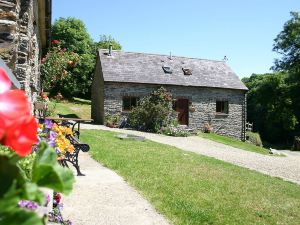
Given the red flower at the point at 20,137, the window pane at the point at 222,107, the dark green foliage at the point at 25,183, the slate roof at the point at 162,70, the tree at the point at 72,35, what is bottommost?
the dark green foliage at the point at 25,183

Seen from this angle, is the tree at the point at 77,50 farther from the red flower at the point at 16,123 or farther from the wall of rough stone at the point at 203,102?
the red flower at the point at 16,123

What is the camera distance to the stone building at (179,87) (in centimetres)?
2466

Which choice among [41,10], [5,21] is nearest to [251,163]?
[41,10]

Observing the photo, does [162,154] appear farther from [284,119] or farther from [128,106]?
[284,119]

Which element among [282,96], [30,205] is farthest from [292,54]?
[30,205]

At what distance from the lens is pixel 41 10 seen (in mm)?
11133

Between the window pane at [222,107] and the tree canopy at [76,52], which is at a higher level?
the tree canopy at [76,52]

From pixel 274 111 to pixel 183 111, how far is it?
14785 millimetres

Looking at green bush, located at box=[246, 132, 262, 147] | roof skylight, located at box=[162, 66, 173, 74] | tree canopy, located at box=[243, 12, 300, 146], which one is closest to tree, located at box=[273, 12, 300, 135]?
tree canopy, located at box=[243, 12, 300, 146]

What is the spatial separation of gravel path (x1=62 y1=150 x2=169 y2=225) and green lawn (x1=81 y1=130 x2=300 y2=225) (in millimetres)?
263

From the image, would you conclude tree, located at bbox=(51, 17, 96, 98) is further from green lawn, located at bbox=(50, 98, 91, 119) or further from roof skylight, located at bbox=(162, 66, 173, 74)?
roof skylight, located at bbox=(162, 66, 173, 74)

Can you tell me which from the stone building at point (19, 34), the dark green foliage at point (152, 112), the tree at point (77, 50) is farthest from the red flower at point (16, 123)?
the tree at point (77, 50)

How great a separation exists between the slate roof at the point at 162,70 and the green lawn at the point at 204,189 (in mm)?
12873

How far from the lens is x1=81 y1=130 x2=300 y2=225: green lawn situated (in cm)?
635
